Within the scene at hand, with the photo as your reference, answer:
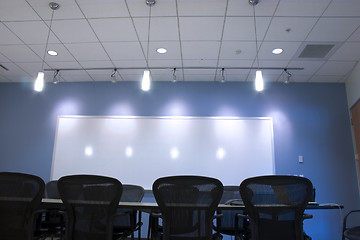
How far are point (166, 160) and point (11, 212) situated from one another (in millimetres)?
2807

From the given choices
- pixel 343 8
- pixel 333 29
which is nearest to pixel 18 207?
pixel 343 8

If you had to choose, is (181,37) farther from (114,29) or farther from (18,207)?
(18,207)

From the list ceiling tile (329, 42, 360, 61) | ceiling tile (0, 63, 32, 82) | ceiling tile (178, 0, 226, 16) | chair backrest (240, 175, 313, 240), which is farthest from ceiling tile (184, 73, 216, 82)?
chair backrest (240, 175, 313, 240)

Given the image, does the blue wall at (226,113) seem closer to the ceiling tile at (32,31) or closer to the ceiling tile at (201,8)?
the ceiling tile at (32,31)

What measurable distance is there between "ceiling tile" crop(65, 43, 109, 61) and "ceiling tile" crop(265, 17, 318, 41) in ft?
7.85

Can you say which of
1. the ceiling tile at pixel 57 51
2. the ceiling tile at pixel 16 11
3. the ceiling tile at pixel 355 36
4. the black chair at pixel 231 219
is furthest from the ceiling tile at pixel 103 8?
the ceiling tile at pixel 355 36

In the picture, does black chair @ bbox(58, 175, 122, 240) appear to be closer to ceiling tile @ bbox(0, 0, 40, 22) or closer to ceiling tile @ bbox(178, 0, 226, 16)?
ceiling tile @ bbox(178, 0, 226, 16)

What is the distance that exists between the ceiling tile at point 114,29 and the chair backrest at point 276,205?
96.8 inches

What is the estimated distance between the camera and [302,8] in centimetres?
303

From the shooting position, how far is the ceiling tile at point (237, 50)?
12.4 feet

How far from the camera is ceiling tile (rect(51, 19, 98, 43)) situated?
133 inches

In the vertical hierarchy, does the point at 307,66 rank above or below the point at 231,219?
above

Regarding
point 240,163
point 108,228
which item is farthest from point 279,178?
point 240,163

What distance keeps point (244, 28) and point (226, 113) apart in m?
1.81
